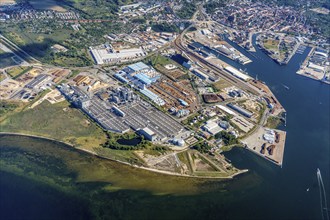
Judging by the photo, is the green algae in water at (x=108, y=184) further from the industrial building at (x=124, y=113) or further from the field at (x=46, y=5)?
the field at (x=46, y=5)

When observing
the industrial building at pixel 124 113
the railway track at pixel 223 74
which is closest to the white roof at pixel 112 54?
the railway track at pixel 223 74

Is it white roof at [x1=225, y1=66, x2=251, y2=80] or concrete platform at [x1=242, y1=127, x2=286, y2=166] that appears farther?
white roof at [x1=225, y1=66, x2=251, y2=80]

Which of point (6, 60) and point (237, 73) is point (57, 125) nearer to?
point (6, 60)

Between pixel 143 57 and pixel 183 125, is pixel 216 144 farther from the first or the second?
pixel 143 57

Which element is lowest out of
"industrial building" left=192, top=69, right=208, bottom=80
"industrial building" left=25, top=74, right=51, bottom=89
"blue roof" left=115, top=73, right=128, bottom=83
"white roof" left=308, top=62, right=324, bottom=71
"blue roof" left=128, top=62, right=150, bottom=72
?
"industrial building" left=25, top=74, right=51, bottom=89

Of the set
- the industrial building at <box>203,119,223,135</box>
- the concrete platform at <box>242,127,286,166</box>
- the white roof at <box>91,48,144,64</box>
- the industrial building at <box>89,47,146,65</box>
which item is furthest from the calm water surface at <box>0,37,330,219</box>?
the white roof at <box>91,48,144,64</box>

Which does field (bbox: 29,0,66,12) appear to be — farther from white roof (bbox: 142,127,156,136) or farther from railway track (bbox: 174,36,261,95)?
white roof (bbox: 142,127,156,136)

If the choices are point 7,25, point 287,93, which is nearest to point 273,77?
point 287,93
